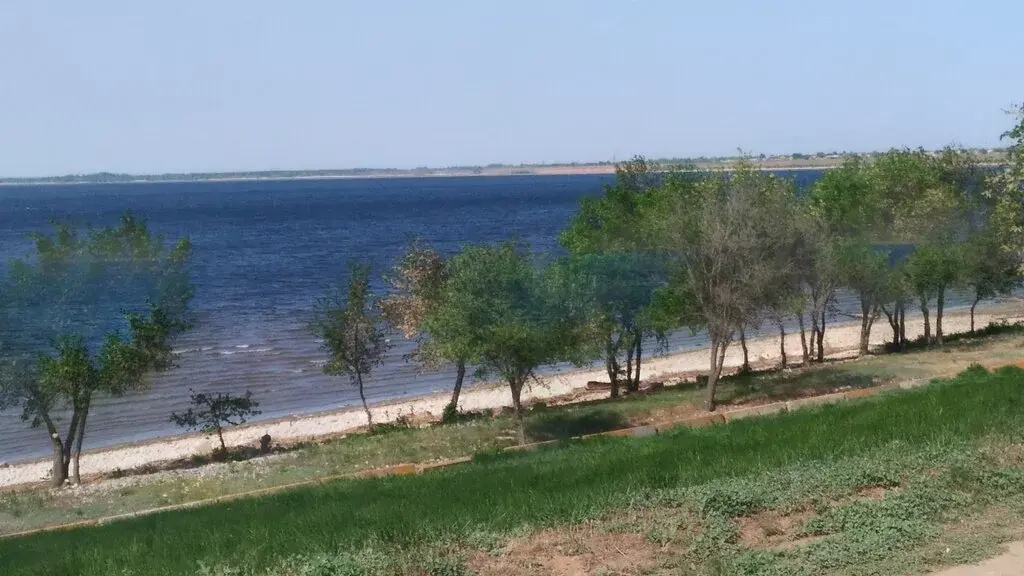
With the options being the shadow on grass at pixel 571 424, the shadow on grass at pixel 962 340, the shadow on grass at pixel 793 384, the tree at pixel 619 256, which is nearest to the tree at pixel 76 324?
the shadow on grass at pixel 571 424

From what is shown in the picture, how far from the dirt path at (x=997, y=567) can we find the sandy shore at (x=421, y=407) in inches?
841

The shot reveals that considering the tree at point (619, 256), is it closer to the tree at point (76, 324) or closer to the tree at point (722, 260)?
the tree at point (722, 260)

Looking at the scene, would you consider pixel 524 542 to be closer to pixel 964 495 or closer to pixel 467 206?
pixel 964 495

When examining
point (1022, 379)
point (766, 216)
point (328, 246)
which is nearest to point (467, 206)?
point (328, 246)

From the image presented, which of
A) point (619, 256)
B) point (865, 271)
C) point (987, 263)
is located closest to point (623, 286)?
point (619, 256)

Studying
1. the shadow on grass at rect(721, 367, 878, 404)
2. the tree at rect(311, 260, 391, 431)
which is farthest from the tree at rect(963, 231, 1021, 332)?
the tree at rect(311, 260, 391, 431)

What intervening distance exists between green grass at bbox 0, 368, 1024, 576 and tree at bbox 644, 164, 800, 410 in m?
10.5

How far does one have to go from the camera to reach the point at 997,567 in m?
7.48

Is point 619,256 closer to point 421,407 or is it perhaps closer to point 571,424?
point 571,424

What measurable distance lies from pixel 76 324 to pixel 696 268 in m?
17.3

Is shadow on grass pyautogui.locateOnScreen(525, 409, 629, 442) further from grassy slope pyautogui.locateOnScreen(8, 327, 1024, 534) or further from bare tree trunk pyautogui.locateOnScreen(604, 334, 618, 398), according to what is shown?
bare tree trunk pyautogui.locateOnScreen(604, 334, 618, 398)

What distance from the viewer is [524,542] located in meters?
8.55

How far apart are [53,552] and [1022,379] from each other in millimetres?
14623

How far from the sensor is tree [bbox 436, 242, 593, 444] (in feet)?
79.7
